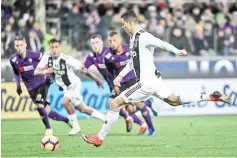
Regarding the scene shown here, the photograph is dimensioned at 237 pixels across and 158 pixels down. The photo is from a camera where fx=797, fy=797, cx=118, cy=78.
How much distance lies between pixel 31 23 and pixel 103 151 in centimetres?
1354

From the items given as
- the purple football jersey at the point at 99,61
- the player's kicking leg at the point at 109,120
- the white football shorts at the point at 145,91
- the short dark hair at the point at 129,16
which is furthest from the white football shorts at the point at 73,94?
the short dark hair at the point at 129,16

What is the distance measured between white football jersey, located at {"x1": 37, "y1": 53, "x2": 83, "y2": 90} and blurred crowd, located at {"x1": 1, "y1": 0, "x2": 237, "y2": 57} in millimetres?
7295

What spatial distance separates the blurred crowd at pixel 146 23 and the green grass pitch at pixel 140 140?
4.10 m

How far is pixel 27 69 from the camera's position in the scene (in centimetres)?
1784

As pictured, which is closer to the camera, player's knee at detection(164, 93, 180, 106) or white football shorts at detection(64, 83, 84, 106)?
player's knee at detection(164, 93, 180, 106)

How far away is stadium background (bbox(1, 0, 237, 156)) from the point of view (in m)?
23.7

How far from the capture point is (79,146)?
14.7 meters

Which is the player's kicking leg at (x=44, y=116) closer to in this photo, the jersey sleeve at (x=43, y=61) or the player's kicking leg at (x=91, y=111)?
the jersey sleeve at (x=43, y=61)

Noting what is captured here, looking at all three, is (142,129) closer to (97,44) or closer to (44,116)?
(44,116)

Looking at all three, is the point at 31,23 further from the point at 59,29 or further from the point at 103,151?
the point at 103,151

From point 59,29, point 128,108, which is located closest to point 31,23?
point 59,29

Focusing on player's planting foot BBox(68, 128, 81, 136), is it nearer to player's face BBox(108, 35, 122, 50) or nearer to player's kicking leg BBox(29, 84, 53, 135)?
player's kicking leg BBox(29, 84, 53, 135)

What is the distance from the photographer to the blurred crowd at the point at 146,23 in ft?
84.7

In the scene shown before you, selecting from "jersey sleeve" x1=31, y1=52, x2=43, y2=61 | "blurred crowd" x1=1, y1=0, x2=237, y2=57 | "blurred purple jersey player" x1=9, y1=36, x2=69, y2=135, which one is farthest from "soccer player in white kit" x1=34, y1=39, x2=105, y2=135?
"blurred crowd" x1=1, y1=0, x2=237, y2=57
